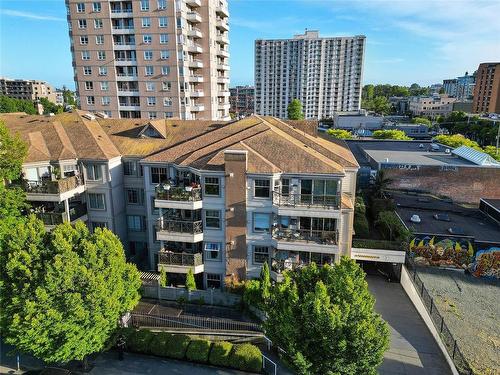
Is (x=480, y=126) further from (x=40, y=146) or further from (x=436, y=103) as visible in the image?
(x=40, y=146)

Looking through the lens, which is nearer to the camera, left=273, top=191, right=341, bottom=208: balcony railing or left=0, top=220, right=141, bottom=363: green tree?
left=0, top=220, right=141, bottom=363: green tree

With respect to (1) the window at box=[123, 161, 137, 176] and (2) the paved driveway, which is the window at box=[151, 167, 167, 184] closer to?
(1) the window at box=[123, 161, 137, 176]

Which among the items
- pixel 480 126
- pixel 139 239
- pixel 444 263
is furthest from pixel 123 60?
pixel 480 126

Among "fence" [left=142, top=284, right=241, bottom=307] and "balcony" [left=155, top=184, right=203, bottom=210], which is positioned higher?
"balcony" [left=155, top=184, right=203, bottom=210]

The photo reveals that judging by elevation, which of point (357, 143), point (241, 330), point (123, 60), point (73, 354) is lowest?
point (241, 330)

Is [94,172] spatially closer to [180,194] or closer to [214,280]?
[180,194]

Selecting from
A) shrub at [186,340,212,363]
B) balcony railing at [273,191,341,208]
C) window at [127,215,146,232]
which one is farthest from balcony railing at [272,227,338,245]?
window at [127,215,146,232]
